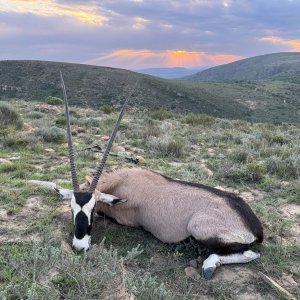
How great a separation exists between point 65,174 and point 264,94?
66373 mm

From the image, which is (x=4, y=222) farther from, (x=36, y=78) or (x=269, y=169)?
(x=36, y=78)

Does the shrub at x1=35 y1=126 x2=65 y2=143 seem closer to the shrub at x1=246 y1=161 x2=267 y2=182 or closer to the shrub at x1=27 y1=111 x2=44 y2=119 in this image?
the shrub at x1=27 y1=111 x2=44 y2=119

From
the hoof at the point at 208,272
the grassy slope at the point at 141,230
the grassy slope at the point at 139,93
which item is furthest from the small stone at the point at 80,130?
the grassy slope at the point at 139,93

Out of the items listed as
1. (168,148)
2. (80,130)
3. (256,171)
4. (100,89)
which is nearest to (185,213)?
(256,171)

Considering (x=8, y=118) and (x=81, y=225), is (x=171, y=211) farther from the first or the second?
(x=8, y=118)

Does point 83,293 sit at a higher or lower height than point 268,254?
higher

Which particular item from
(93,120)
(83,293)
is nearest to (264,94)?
(93,120)

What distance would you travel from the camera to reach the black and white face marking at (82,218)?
514cm

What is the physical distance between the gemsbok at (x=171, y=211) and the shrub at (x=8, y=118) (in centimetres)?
673

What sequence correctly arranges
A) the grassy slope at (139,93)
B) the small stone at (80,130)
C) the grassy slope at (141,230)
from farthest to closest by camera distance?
the grassy slope at (139,93), the small stone at (80,130), the grassy slope at (141,230)

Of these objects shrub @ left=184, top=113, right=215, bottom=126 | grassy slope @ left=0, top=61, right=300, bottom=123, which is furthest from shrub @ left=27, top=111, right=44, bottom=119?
grassy slope @ left=0, top=61, right=300, bottom=123

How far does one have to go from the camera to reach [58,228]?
5.78 m

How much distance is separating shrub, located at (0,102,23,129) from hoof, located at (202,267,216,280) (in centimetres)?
901

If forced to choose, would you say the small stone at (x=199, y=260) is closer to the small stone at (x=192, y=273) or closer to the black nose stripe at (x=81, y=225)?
the small stone at (x=192, y=273)
